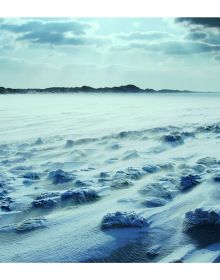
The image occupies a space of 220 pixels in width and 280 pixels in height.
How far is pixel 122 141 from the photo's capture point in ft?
12.5

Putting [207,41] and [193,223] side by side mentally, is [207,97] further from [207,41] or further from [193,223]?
[193,223]

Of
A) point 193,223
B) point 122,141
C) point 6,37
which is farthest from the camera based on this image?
point 122,141

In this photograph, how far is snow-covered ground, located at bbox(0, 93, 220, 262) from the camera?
6.95ft

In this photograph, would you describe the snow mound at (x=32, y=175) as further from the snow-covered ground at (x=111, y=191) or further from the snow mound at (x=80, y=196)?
the snow mound at (x=80, y=196)

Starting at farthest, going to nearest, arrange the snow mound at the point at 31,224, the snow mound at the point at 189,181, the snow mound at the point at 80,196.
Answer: the snow mound at the point at 189,181 → the snow mound at the point at 80,196 → the snow mound at the point at 31,224

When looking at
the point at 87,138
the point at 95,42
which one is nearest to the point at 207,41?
the point at 95,42

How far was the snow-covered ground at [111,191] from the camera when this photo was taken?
6.95 ft

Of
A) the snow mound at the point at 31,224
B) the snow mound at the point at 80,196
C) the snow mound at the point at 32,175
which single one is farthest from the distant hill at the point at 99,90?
the snow mound at the point at 31,224

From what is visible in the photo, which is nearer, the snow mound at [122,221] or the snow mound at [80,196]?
the snow mound at [122,221]

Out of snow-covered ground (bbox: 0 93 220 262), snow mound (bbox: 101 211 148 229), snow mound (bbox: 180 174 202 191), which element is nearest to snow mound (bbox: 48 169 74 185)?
snow-covered ground (bbox: 0 93 220 262)

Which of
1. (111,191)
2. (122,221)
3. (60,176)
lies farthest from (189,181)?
(60,176)

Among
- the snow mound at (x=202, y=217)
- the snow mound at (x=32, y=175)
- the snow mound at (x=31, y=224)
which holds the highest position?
the snow mound at (x=32, y=175)

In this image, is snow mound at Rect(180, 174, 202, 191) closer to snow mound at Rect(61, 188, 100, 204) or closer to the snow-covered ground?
the snow-covered ground

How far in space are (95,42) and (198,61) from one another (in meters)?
0.92
